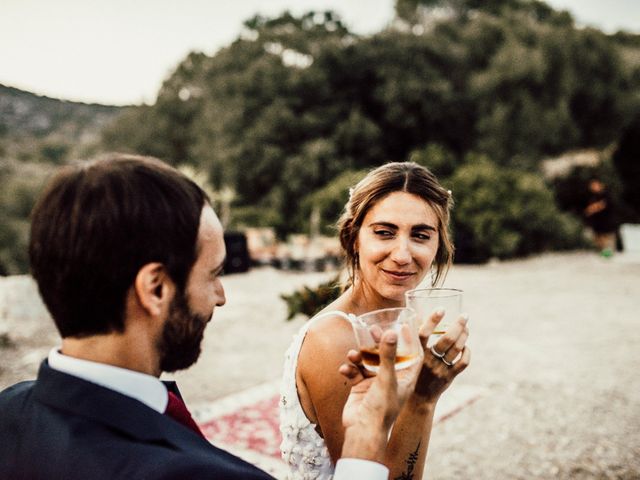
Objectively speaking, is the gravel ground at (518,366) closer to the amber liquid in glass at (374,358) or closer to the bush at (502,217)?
the amber liquid in glass at (374,358)

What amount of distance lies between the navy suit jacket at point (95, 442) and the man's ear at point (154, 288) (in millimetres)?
178

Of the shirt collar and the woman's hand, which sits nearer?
the shirt collar

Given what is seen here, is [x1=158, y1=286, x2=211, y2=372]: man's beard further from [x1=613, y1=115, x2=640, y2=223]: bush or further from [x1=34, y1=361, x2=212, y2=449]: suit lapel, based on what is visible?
[x1=613, y1=115, x2=640, y2=223]: bush

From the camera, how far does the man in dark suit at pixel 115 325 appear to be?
3.05 feet

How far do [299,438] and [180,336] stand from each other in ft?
3.42

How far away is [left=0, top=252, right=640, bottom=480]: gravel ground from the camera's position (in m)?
4.38

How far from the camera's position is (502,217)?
57.1 ft

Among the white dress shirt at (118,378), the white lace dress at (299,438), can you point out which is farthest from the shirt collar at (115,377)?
the white lace dress at (299,438)

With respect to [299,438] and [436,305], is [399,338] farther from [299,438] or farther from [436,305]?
[299,438]

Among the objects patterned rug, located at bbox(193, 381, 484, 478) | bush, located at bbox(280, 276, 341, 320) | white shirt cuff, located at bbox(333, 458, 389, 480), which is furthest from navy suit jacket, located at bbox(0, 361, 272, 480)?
bush, located at bbox(280, 276, 341, 320)

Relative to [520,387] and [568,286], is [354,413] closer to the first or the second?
[520,387]

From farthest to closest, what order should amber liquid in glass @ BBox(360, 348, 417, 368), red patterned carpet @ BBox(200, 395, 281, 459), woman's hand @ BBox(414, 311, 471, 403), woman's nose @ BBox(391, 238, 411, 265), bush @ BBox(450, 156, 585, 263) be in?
bush @ BBox(450, 156, 585, 263)
red patterned carpet @ BBox(200, 395, 281, 459)
woman's nose @ BBox(391, 238, 411, 265)
woman's hand @ BBox(414, 311, 471, 403)
amber liquid in glass @ BBox(360, 348, 417, 368)

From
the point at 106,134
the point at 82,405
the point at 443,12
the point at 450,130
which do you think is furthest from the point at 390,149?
the point at 106,134

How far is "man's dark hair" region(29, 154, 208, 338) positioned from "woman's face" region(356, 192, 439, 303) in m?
1.25
